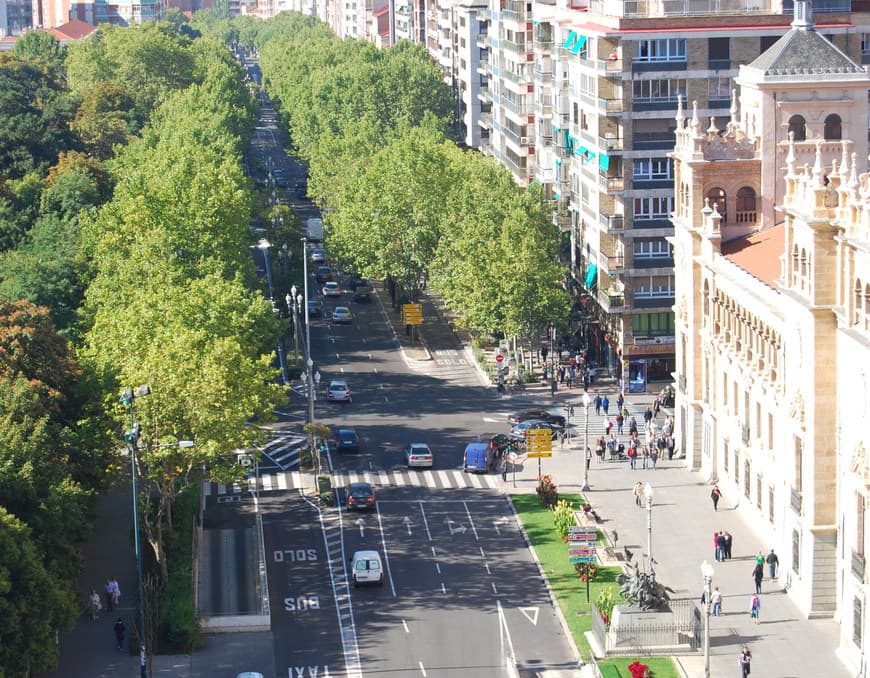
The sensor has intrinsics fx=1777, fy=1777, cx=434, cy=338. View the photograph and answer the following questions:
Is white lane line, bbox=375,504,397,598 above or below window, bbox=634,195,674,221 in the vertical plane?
below

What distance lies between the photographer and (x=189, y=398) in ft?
284

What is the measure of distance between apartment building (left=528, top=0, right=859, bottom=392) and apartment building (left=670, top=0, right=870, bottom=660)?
4569 millimetres

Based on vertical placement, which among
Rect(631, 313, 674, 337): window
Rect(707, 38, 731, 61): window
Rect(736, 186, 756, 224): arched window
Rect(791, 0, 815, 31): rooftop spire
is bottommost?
Rect(631, 313, 674, 337): window

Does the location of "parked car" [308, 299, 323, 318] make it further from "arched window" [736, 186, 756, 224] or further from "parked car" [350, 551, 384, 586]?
"parked car" [350, 551, 384, 586]

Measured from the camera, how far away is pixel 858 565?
74062mm

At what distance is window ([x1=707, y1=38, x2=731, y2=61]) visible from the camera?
121 m

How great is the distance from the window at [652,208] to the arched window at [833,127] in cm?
2455

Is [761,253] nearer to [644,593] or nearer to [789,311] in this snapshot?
[789,311]

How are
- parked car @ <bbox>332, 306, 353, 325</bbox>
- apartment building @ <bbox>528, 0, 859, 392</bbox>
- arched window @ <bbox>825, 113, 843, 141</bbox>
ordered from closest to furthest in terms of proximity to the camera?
1. arched window @ <bbox>825, 113, 843, 141</bbox>
2. apartment building @ <bbox>528, 0, 859, 392</bbox>
3. parked car @ <bbox>332, 306, 353, 325</bbox>

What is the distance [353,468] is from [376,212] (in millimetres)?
44503

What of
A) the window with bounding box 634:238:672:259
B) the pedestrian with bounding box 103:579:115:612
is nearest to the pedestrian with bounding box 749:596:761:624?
the pedestrian with bounding box 103:579:115:612

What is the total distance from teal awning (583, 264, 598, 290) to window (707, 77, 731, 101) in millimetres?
15933

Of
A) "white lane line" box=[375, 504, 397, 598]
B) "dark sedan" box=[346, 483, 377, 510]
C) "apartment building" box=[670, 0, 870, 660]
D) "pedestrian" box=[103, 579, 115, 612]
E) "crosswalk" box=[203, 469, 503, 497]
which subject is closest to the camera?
"apartment building" box=[670, 0, 870, 660]

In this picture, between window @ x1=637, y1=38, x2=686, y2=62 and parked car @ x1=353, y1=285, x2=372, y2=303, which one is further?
parked car @ x1=353, y1=285, x2=372, y2=303
